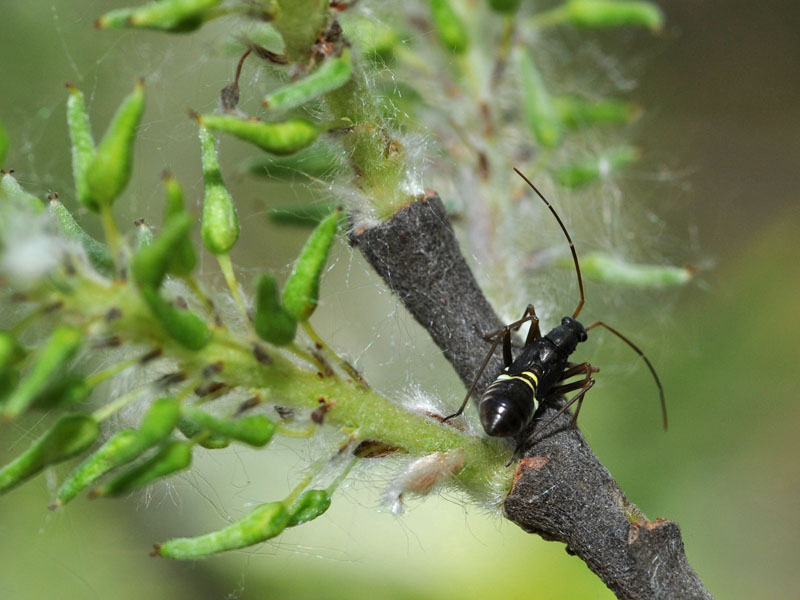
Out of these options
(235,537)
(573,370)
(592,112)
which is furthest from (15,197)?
(592,112)

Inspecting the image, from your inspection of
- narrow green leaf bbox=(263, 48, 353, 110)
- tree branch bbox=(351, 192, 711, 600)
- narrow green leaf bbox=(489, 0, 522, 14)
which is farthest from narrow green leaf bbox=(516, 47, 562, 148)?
narrow green leaf bbox=(263, 48, 353, 110)

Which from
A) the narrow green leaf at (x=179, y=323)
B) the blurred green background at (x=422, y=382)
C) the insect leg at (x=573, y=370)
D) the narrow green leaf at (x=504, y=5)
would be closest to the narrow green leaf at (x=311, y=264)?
the narrow green leaf at (x=179, y=323)

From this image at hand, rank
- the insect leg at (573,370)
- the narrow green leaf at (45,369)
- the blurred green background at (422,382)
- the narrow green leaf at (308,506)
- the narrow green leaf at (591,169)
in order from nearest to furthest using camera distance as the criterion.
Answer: the narrow green leaf at (45,369) → the narrow green leaf at (308,506) → the insect leg at (573,370) → the narrow green leaf at (591,169) → the blurred green background at (422,382)

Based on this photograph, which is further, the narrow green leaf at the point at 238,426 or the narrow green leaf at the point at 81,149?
the narrow green leaf at the point at 81,149

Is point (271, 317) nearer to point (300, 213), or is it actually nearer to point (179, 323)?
Answer: point (179, 323)

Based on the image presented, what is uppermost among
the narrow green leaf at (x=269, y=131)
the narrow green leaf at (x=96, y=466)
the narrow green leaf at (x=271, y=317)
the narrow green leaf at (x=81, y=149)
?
the narrow green leaf at (x=269, y=131)

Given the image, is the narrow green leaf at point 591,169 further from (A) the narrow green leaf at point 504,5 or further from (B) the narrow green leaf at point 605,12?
(A) the narrow green leaf at point 504,5

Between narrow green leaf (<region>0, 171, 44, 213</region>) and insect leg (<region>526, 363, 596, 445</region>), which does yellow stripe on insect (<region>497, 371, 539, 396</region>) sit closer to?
insect leg (<region>526, 363, 596, 445</region>)
